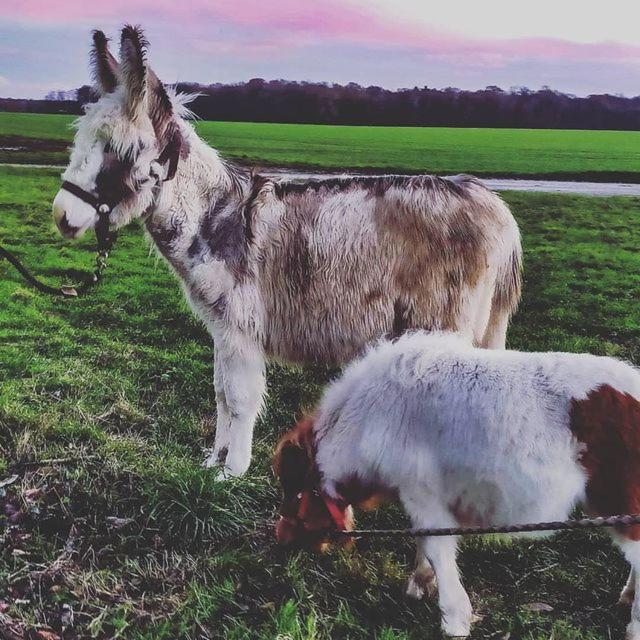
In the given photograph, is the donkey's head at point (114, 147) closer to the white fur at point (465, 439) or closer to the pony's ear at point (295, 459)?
the pony's ear at point (295, 459)

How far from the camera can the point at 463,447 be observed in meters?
2.63

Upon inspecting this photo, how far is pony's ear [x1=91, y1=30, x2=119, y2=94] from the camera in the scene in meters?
3.70

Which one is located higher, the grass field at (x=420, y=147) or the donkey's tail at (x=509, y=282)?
the grass field at (x=420, y=147)

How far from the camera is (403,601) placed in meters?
2.99

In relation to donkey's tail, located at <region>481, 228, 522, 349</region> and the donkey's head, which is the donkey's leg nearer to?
the donkey's head

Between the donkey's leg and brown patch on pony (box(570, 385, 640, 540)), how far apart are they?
2.00 m

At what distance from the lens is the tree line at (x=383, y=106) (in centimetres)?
729

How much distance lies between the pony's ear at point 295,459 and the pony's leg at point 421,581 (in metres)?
0.63

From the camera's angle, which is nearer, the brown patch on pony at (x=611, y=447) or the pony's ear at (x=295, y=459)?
the brown patch on pony at (x=611, y=447)

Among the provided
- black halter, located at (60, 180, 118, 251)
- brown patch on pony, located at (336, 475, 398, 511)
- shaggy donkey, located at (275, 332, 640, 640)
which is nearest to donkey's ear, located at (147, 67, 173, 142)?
black halter, located at (60, 180, 118, 251)

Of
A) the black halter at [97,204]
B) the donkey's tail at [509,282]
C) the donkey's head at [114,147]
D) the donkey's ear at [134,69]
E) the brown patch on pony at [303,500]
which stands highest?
the donkey's ear at [134,69]

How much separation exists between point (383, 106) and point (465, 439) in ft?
19.6

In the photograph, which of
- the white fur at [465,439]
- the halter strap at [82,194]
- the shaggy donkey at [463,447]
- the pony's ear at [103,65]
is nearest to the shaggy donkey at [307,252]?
the halter strap at [82,194]

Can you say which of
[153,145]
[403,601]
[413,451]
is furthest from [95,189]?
[403,601]
